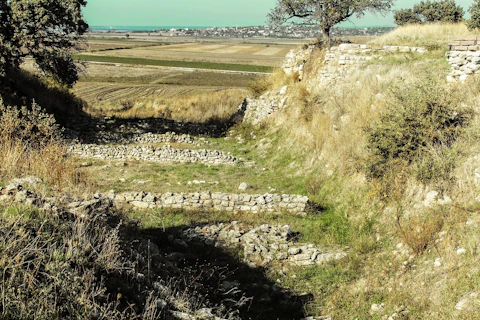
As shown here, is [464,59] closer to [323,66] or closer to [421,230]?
[323,66]

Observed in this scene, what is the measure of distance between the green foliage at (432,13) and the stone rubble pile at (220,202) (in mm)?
31033

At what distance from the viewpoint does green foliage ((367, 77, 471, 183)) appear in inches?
387

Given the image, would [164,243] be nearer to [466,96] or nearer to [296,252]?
[296,252]

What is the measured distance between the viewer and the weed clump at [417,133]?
9.70 meters

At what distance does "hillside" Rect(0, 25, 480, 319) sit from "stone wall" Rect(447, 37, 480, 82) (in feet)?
0.15

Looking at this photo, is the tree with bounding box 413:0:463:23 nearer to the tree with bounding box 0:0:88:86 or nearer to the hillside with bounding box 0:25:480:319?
the hillside with bounding box 0:25:480:319

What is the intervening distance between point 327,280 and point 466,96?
732 cm

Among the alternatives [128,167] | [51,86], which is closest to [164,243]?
[128,167]

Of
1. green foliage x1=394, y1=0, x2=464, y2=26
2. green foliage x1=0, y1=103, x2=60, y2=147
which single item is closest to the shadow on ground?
green foliage x1=0, y1=103, x2=60, y2=147

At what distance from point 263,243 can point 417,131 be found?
16.4 ft

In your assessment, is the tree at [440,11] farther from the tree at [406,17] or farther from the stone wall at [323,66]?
the stone wall at [323,66]

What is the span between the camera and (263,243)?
9.34 m

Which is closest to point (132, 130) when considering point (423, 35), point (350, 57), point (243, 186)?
point (243, 186)

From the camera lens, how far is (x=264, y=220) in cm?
1104
